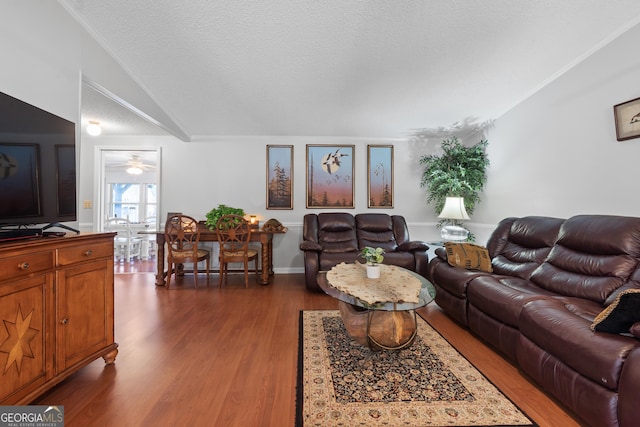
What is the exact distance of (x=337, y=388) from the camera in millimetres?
1636

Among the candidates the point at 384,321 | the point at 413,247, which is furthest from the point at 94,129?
the point at 413,247

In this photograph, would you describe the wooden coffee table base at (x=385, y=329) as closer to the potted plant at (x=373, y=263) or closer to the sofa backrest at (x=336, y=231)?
the potted plant at (x=373, y=263)

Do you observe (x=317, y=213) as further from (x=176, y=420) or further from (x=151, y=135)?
(x=176, y=420)

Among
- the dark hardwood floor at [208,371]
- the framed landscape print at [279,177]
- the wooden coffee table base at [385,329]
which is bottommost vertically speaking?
the dark hardwood floor at [208,371]

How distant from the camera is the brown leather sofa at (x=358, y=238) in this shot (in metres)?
3.69

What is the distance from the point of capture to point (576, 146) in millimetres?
2705

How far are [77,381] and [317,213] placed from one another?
3.57m

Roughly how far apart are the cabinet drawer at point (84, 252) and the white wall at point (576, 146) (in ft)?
13.5

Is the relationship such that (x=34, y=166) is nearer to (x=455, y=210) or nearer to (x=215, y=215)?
(x=215, y=215)

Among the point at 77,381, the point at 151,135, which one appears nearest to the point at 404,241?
the point at 77,381

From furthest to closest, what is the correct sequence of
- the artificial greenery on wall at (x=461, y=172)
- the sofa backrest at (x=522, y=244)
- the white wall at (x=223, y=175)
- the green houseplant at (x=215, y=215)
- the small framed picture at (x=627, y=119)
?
the white wall at (x=223, y=175) → the artificial greenery on wall at (x=461, y=172) → the green houseplant at (x=215, y=215) → the sofa backrest at (x=522, y=244) → the small framed picture at (x=627, y=119)

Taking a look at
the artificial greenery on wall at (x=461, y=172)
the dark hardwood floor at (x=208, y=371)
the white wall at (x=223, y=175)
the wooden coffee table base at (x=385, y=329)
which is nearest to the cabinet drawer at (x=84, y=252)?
the dark hardwood floor at (x=208, y=371)

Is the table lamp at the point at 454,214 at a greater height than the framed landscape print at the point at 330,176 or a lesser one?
lesser

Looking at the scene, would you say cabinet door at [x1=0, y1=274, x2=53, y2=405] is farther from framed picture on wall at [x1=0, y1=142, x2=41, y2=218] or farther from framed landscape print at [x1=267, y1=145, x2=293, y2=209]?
framed landscape print at [x1=267, y1=145, x2=293, y2=209]
